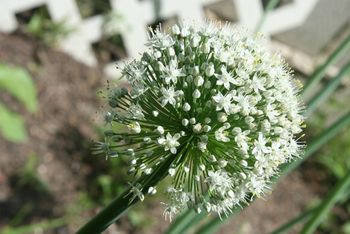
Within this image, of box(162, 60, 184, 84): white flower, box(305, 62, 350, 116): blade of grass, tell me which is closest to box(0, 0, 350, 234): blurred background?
box(305, 62, 350, 116): blade of grass

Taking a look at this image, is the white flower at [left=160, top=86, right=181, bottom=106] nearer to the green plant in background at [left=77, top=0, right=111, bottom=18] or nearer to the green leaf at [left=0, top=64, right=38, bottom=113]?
A: the green leaf at [left=0, top=64, right=38, bottom=113]

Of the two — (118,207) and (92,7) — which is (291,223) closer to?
(118,207)

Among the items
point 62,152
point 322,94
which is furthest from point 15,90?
point 322,94

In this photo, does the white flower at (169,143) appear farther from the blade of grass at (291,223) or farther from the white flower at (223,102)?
the blade of grass at (291,223)

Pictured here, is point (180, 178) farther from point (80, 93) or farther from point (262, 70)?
point (80, 93)

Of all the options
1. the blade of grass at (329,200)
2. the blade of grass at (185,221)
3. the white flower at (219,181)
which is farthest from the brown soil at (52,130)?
the white flower at (219,181)

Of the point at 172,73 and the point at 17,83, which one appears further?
the point at 17,83
